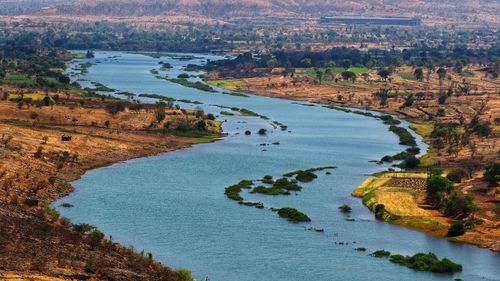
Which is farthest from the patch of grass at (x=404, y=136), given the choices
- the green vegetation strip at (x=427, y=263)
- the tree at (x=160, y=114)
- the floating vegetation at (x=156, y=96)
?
the green vegetation strip at (x=427, y=263)

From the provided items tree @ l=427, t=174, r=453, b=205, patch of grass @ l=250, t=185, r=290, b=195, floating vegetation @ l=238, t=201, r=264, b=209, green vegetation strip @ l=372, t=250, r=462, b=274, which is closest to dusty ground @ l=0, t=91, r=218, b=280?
floating vegetation @ l=238, t=201, r=264, b=209

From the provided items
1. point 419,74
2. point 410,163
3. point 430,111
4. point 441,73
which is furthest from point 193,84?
point 410,163

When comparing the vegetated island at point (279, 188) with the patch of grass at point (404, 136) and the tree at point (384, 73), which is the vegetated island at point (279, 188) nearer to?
the patch of grass at point (404, 136)

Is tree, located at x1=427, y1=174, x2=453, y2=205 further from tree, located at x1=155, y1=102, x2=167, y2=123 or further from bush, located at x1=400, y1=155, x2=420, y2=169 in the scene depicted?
tree, located at x1=155, y1=102, x2=167, y2=123

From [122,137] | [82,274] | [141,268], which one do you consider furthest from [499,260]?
[122,137]

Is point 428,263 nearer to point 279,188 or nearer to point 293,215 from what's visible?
point 293,215

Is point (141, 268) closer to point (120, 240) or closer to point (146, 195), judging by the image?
point (120, 240)
